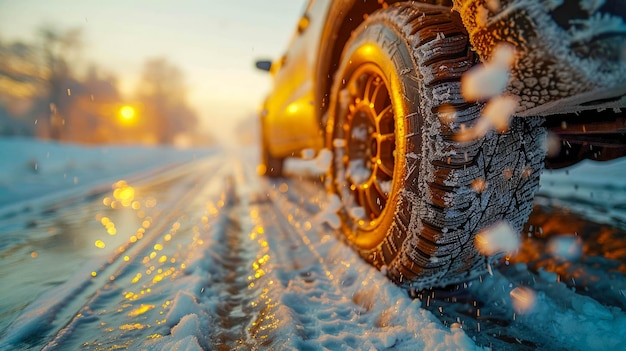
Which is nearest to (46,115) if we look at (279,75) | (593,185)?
(279,75)

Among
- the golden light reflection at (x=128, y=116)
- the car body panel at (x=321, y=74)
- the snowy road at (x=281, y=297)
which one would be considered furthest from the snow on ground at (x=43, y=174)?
the golden light reflection at (x=128, y=116)

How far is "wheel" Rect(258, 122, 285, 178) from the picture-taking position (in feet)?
23.3

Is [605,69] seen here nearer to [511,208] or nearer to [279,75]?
[511,208]

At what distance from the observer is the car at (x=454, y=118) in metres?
0.83

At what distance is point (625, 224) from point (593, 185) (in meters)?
2.20

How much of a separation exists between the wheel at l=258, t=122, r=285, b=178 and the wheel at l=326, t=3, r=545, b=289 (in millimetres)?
5474

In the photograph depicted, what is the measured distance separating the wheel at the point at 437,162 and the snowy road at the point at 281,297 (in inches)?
8.7

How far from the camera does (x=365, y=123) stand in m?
2.19

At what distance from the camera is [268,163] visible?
23.8 ft

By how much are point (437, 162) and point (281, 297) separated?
0.96 meters

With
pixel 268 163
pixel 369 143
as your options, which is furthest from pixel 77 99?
pixel 369 143

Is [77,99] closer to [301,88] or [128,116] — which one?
[128,116]

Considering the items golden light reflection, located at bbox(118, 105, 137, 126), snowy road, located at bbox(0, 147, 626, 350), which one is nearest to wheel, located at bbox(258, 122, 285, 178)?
snowy road, located at bbox(0, 147, 626, 350)

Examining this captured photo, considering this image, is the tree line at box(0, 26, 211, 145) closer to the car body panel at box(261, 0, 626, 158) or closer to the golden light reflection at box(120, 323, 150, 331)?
the car body panel at box(261, 0, 626, 158)
